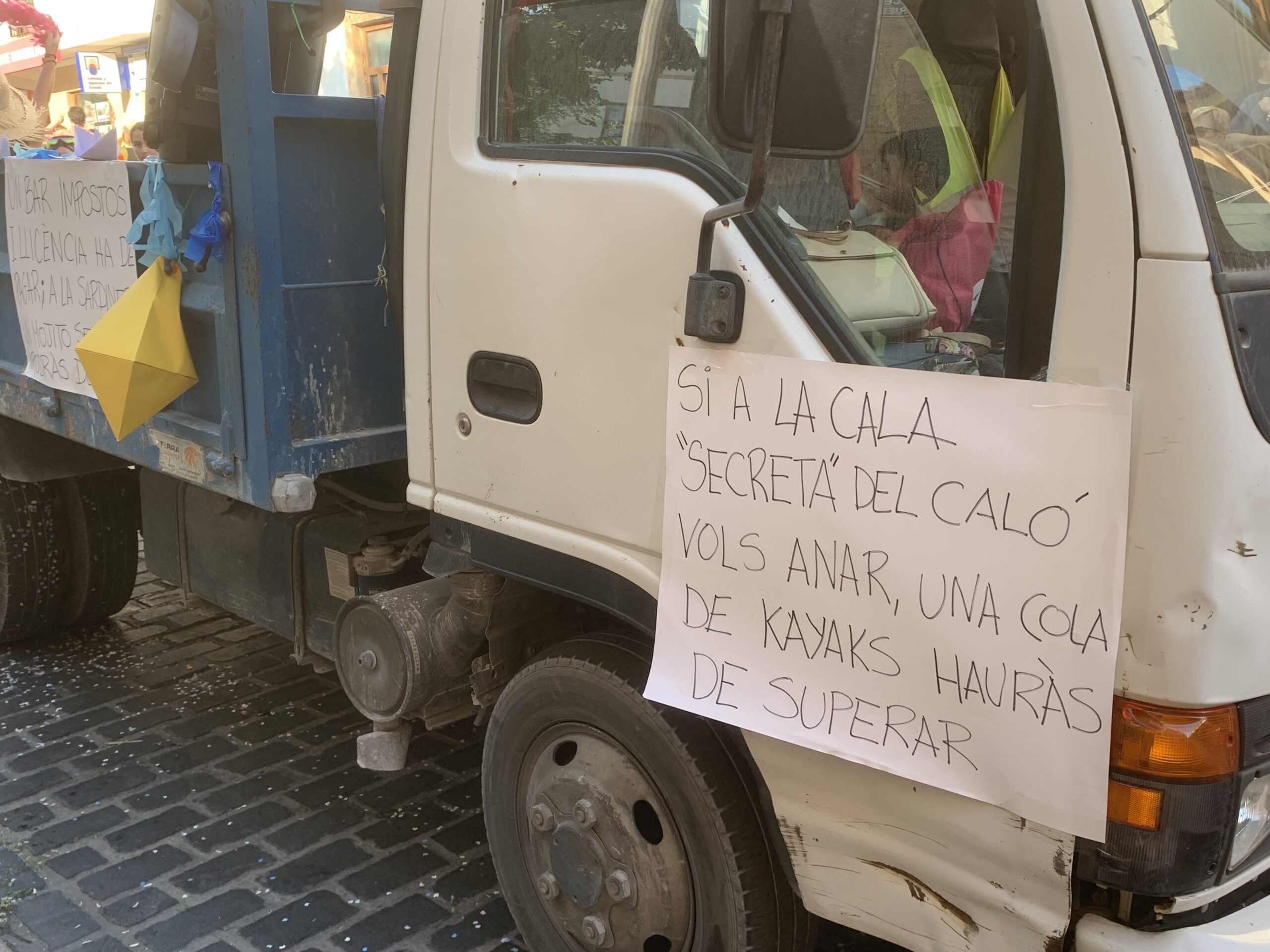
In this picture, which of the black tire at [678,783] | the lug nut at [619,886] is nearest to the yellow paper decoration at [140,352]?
the black tire at [678,783]

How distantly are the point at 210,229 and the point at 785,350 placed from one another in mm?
1573

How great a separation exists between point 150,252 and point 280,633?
1.23 metres

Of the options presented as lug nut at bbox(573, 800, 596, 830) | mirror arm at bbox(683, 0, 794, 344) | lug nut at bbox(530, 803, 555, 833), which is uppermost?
mirror arm at bbox(683, 0, 794, 344)

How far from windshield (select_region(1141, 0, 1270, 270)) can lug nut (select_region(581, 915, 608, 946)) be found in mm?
1757

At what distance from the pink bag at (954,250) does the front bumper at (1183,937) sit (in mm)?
947

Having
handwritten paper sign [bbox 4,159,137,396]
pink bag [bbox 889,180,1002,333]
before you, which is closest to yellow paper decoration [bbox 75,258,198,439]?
handwritten paper sign [bbox 4,159,137,396]

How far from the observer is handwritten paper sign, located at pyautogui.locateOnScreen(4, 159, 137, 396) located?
10.3ft

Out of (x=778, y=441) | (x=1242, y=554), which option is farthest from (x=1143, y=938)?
(x=778, y=441)

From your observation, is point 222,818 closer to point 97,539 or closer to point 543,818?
point 543,818

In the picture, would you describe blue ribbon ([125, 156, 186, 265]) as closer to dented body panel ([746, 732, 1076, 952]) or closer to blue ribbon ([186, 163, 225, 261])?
blue ribbon ([186, 163, 225, 261])

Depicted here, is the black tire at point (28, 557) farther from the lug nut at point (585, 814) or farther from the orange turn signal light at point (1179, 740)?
the orange turn signal light at point (1179, 740)

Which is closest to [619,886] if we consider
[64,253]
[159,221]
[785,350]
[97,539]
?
[785,350]

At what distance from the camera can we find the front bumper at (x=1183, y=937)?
1.63m

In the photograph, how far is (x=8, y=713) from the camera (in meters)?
4.29
